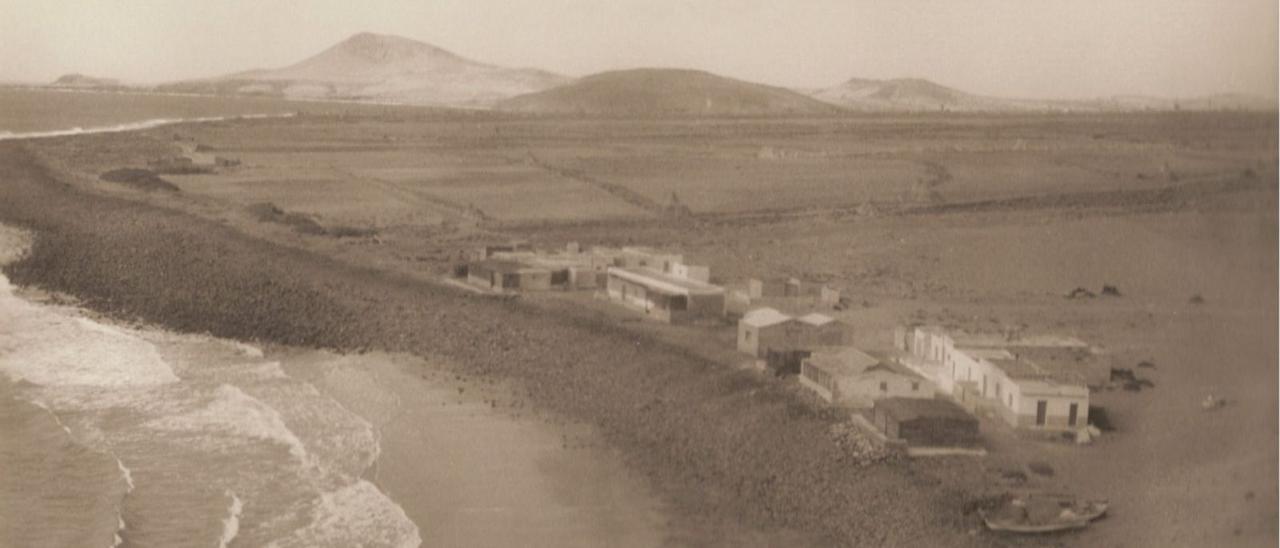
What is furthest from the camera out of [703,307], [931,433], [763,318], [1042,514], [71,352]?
[71,352]

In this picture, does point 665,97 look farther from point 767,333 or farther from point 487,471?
point 487,471

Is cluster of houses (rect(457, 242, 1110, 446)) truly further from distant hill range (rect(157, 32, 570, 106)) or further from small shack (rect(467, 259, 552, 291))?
distant hill range (rect(157, 32, 570, 106))

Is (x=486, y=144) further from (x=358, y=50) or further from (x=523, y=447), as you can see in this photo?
(x=523, y=447)

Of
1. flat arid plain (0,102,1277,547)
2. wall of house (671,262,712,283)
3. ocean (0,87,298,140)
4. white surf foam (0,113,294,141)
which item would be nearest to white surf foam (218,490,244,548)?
flat arid plain (0,102,1277,547)

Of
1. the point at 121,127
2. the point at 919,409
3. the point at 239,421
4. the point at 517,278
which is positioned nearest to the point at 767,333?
the point at 919,409

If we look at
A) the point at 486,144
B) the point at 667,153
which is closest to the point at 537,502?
the point at 486,144

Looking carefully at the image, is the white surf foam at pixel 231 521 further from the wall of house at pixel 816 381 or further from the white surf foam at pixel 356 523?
the wall of house at pixel 816 381
